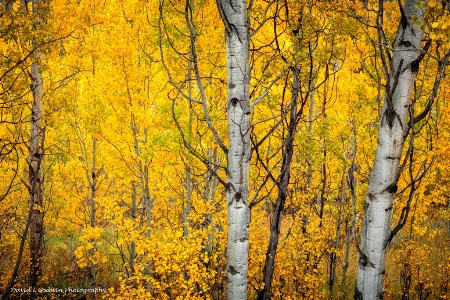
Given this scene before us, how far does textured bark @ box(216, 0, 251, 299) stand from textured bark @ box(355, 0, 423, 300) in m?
0.94

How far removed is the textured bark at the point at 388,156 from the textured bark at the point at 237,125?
94 cm

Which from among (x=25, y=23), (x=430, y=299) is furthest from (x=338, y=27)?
(x=430, y=299)

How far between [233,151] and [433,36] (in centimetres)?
151

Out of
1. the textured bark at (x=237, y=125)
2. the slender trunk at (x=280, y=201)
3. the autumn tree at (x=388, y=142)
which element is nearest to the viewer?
the autumn tree at (x=388, y=142)

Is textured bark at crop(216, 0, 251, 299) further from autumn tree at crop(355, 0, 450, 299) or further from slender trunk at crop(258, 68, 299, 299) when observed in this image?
autumn tree at crop(355, 0, 450, 299)

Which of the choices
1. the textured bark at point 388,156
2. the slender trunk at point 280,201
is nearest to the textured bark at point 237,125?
the slender trunk at point 280,201

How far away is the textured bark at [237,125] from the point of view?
260 cm

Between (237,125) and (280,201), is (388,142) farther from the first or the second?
(280,201)

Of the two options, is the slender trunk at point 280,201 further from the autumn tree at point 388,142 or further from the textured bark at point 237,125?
the autumn tree at point 388,142

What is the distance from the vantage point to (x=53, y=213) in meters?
13.0

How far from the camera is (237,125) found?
2.64 metres

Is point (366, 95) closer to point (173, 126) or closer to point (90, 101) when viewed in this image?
point (173, 126)

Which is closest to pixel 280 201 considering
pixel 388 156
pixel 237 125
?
pixel 237 125

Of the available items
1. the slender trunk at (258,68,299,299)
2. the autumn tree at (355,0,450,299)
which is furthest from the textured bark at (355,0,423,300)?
the slender trunk at (258,68,299,299)
